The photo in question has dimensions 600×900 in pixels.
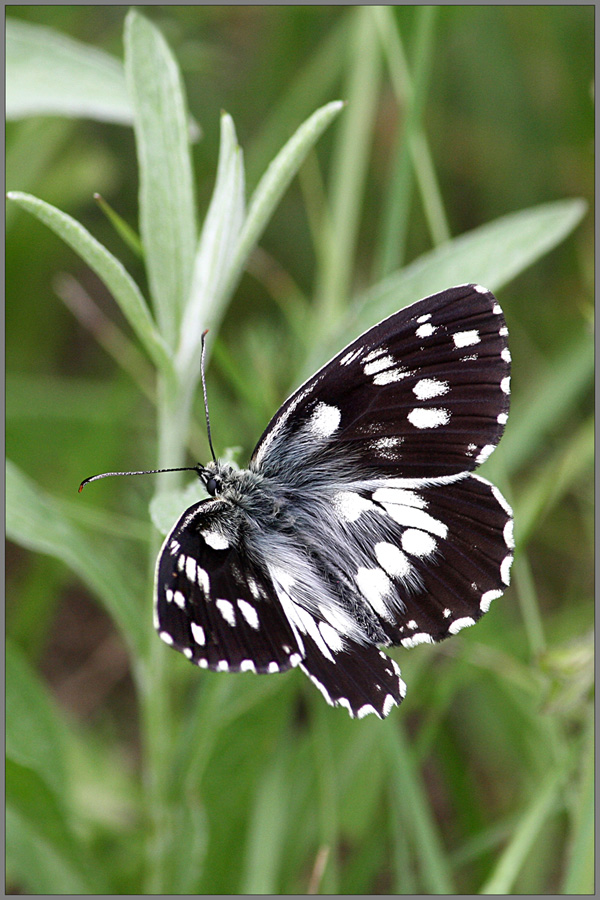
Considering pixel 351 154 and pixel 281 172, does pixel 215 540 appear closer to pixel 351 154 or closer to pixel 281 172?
pixel 281 172

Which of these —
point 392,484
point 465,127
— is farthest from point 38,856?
point 465,127

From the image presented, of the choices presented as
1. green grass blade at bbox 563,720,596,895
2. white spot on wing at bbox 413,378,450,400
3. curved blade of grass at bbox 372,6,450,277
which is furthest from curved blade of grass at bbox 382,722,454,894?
curved blade of grass at bbox 372,6,450,277

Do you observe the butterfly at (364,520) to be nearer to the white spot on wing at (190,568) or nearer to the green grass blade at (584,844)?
the white spot on wing at (190,568)

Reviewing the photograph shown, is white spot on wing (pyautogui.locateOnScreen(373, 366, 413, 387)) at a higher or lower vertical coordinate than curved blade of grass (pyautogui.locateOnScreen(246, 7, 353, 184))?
lower

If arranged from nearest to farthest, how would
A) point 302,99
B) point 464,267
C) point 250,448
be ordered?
point 464,267 → point 250,448 → point 302,99

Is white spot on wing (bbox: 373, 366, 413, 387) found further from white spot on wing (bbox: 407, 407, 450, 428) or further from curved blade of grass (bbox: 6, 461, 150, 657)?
curved blade of grass (bbox: 6, 461, 150, 657)

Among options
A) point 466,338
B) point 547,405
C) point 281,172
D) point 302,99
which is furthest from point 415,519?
point 302,99
